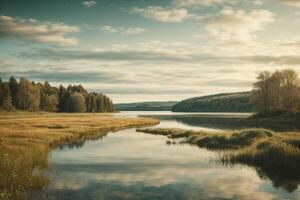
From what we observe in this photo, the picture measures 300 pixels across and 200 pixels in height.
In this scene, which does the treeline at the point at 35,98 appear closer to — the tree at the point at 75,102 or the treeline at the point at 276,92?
the tree at the point at 75,102

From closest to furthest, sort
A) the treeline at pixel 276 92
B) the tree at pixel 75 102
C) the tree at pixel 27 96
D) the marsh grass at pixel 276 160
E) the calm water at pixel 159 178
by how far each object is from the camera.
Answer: the calm water at pixel 159 178
the marsh grass at pixel 276 160
the treeline at pixel 276 92
the tree at pixel 27 96
the tree at pixel 75 102

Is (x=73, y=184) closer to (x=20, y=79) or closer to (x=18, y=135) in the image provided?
(x=18, y=135)

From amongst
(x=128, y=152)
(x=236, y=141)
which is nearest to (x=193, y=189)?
(x=128, y=152)

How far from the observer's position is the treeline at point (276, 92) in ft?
381

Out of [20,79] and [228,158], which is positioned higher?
[20,79]

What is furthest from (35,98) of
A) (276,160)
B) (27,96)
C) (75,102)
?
(276,160)

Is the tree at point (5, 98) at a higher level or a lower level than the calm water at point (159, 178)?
higher

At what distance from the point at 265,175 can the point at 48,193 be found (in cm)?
1719

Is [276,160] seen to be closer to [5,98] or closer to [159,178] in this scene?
[159,178]

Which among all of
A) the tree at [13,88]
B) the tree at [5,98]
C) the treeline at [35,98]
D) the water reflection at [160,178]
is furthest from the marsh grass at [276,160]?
the tree at [13,88]

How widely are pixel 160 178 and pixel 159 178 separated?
8 centimetres

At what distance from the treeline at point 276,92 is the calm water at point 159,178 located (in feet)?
262

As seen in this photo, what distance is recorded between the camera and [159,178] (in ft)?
96.5

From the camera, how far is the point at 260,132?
165ft
